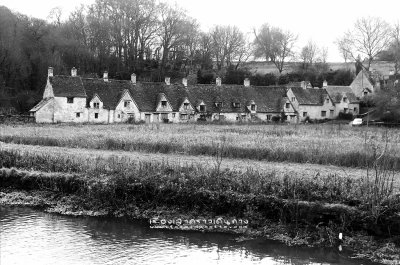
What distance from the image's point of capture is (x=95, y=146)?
30422 mm

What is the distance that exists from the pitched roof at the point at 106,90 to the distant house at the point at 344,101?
31.8 metres

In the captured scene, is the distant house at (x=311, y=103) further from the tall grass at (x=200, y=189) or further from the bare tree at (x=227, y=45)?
the tall grass at (x=200, y=189)

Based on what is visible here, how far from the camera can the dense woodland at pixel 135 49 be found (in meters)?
68.0

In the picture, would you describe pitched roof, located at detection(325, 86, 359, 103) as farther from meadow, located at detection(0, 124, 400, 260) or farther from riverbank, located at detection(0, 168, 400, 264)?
riverbank, located at detection(0, 168, 400, 264)

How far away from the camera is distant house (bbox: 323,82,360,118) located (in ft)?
238

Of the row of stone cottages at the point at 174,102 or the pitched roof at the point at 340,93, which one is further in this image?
the pitched roof at the point at 340,93

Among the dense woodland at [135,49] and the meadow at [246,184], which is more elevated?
the dense woodland at [135,49]

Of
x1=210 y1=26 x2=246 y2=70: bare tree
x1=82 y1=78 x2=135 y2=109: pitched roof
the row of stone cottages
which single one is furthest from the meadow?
x1=210 y1=26 x2=246 y2=70: bare tree

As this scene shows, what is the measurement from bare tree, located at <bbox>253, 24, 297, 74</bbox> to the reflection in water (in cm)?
7724

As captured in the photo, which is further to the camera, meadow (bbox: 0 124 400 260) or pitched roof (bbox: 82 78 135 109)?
pitched roof (bbox: 82 78 135 109)

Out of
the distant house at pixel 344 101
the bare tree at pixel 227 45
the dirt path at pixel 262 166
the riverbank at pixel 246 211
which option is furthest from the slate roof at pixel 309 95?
the riverbank at pixel 246 211

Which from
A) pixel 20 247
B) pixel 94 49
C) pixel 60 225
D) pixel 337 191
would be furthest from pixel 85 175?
pixel 94 49

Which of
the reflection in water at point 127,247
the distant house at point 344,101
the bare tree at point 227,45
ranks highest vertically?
the bare tree at point 227,45

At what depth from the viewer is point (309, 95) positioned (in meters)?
70.9
